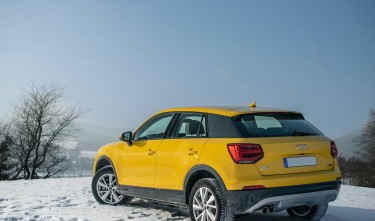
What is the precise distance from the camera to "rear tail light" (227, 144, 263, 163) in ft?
16.3

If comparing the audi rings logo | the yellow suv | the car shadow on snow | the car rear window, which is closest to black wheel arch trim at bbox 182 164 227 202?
the yellow suv

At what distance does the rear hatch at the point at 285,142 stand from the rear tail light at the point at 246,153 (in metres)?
0.06

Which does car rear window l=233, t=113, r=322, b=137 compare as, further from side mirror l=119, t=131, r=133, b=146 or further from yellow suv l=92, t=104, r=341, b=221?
side mirror l=119, t=131, r=133, b=146

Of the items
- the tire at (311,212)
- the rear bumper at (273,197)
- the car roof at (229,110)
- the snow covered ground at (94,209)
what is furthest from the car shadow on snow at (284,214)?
the car roof at (229,110)

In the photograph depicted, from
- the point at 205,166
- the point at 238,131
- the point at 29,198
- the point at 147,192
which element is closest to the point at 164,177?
the point at 147,192

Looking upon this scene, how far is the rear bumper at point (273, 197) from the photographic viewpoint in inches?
196

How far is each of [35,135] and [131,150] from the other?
4031cm

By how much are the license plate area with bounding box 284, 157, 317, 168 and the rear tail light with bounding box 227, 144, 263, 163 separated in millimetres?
429

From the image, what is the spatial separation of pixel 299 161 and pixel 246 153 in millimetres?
812

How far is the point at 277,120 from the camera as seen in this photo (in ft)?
18.5

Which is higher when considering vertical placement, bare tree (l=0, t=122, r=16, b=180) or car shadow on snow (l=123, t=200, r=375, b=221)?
bare tree (l=0, t=122, r=16, b=180)

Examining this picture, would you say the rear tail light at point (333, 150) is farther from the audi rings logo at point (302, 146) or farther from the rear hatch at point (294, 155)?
the audi rings logo at point (302, 146)

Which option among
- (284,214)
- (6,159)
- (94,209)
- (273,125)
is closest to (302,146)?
(273,125)

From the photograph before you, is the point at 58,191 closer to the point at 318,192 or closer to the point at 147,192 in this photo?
the point at 147,192
